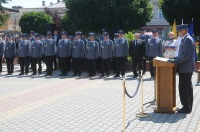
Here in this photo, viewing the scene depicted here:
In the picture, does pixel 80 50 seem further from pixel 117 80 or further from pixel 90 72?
pixel 117 80

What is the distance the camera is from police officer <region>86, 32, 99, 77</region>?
50.5 ft

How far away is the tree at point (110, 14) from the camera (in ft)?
78.1

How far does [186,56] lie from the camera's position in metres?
7.75

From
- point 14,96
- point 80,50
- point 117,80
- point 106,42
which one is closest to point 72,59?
point 80,50

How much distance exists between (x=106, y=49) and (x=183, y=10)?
1368 cm

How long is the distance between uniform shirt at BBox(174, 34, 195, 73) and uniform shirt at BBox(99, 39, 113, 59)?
7.33 meters

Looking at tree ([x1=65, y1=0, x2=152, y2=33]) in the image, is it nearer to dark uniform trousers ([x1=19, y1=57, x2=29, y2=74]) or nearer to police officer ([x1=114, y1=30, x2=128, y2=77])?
dark uniform trousers ([x1=19, y1=57, x2=29, y2=74])

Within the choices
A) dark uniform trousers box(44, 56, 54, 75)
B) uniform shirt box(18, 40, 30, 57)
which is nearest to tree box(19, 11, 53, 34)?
uniform shirt box(18, 40, 30, 57)

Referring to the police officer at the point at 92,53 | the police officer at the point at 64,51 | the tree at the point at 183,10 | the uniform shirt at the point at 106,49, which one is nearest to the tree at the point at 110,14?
the tree at the point at 183,10

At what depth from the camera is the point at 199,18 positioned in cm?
2658

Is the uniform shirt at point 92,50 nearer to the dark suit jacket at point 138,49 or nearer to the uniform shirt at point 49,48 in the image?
the dark suit jacket at point 138,49

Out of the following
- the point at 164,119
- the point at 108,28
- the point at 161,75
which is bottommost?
the point at 164,119

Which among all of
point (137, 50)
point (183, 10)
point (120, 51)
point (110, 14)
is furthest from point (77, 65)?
point (183, 10)

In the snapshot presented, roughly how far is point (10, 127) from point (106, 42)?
29.1 feet
